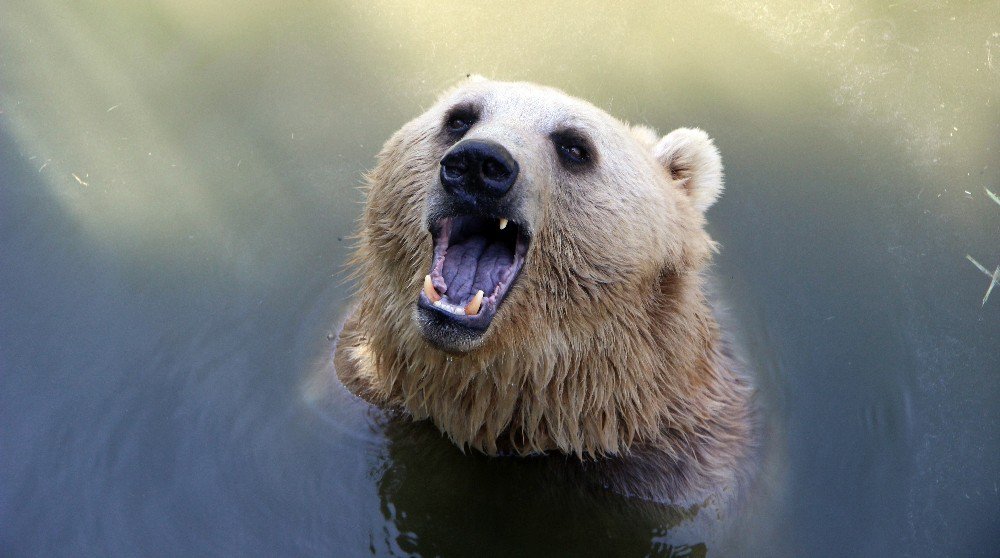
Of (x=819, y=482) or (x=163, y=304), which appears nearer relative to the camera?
(x=819, y=482)

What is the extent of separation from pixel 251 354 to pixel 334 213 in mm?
1123

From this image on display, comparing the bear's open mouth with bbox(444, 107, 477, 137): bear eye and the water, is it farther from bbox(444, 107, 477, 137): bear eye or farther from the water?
the water

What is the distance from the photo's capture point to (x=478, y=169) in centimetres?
302

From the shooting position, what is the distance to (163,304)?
4.96 meters

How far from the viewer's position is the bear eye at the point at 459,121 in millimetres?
3457

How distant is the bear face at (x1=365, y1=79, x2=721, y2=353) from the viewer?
312 cm

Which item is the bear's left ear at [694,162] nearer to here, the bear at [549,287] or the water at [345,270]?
the bear at [549,287]

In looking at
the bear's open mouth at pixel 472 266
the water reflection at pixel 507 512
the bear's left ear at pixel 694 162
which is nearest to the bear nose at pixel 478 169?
the bear's open mouth at pixel 472 266

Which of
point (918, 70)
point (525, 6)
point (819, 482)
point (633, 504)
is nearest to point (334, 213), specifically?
point (525, 6)

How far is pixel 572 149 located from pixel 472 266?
58 centimetres

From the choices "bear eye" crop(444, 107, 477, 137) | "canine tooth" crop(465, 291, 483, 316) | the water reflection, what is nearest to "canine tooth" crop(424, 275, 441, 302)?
"canine tooth" crop(465, 291, 483, 316)

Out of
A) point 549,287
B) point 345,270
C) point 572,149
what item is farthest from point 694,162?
point 345,270

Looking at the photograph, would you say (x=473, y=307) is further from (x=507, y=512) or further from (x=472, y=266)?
(x=507, y=512)

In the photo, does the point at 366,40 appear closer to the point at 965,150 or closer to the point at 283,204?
the point at 283,204
